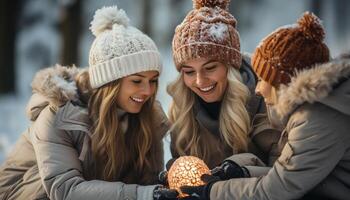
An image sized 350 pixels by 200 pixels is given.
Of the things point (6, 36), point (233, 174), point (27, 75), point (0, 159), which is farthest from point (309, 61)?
point (27, 75)

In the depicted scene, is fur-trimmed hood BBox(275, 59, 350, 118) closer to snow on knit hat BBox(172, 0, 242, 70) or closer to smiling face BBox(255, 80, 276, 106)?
smiling face BBox(255, 80, 276, 106)

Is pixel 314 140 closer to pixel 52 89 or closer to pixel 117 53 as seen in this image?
pixel 117 53

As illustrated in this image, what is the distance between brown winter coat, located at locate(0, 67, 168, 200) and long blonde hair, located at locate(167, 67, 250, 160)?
14cm

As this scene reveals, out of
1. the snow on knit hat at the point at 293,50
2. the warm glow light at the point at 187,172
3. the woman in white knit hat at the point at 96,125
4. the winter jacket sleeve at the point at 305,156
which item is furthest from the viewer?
the woman in white knit hat at the point at 96,125

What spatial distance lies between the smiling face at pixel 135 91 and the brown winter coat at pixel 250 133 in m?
0.34

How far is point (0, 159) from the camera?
6.19 meters

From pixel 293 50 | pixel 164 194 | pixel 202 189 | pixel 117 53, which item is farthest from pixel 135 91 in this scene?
pixel 293 50

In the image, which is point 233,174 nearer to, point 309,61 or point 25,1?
point 309,61

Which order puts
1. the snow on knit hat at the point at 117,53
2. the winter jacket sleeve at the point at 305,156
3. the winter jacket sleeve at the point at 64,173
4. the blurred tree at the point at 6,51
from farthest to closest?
the blurred tree at the point at 6,51, the snow on knit hat at the point at 117,53, the winter jacket sleeve at the point at 64,173, the winter jacket sleeve at the point at 305,156

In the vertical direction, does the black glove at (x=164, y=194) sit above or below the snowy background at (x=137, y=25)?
above

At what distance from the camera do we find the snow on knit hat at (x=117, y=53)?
3.57 metres

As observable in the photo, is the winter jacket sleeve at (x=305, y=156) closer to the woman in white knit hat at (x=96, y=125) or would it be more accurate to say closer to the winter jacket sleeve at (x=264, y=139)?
the winter jacket sleeve at (x=264, y=139)

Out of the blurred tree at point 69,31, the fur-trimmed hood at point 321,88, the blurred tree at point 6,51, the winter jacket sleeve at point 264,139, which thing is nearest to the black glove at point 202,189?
the fur-trimmed hood at point 321,88

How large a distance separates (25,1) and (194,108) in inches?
325
